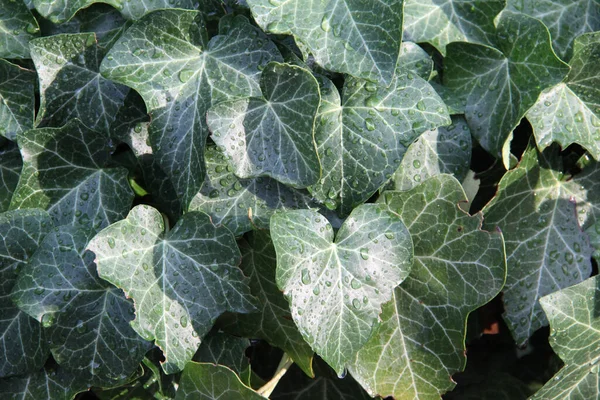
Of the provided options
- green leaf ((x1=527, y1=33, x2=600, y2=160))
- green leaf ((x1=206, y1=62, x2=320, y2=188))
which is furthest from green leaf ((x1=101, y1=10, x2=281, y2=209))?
green leaf ((x1=527, y1=33, x2=600, y2=160))

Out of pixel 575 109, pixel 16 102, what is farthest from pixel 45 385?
pixel 575 109

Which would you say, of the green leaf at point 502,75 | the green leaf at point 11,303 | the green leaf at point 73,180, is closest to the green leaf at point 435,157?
the green leaf at point 502,75

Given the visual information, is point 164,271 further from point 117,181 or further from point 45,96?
point 45,96

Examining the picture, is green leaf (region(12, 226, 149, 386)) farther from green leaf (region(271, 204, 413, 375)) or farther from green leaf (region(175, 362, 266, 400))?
green leaf (region(271, 204, 413, 375))

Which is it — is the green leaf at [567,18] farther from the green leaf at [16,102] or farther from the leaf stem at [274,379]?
the green leaf at [16,102]

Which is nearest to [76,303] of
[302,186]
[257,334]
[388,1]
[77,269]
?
[77,269]

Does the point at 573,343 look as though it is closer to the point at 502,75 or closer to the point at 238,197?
the point at 502,75
